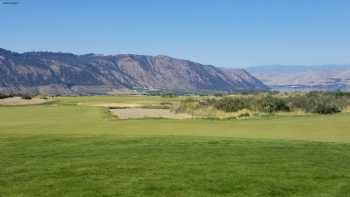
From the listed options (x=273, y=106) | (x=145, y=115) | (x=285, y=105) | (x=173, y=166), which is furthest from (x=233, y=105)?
(x=173, y=166)

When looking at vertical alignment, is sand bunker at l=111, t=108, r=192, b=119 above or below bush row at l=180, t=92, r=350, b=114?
below

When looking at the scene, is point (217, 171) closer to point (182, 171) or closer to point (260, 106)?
point (182, 171)

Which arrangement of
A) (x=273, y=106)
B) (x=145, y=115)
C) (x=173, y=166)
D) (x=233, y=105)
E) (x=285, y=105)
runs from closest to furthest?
(x=173, y=166), (x=145, y=115), (x=273, y=106), (x=285, y=105), (x=233, y=105)

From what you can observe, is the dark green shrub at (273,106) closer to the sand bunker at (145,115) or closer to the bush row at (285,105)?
the bush row at (285,105)

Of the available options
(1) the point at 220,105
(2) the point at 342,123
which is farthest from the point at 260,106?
(2) the point at 342,123

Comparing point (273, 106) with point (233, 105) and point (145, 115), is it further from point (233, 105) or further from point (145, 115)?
point (145, 115)

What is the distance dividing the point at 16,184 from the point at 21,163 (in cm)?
265

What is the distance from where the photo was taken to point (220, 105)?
183 ft

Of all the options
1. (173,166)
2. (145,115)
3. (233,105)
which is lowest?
(145,115)

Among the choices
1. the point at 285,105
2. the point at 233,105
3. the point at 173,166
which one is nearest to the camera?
the point at 173,166

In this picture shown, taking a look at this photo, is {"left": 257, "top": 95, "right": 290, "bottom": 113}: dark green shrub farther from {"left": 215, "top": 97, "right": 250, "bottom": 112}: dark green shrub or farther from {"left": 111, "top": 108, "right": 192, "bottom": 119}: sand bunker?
{"left": 111, "top": 108, "right": 192, "bottom": 119}: sand bunker

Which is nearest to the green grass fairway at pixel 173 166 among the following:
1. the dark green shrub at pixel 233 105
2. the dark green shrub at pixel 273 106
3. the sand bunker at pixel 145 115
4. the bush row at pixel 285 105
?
the sand bunker at pixel 145 115

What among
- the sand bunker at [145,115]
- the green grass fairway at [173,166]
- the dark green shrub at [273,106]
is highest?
the green grass fairway at [173,166]

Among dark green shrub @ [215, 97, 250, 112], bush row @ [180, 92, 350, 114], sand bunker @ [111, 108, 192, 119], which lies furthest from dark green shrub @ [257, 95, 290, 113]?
sand bunker @ [111, 108, 192, 119]
